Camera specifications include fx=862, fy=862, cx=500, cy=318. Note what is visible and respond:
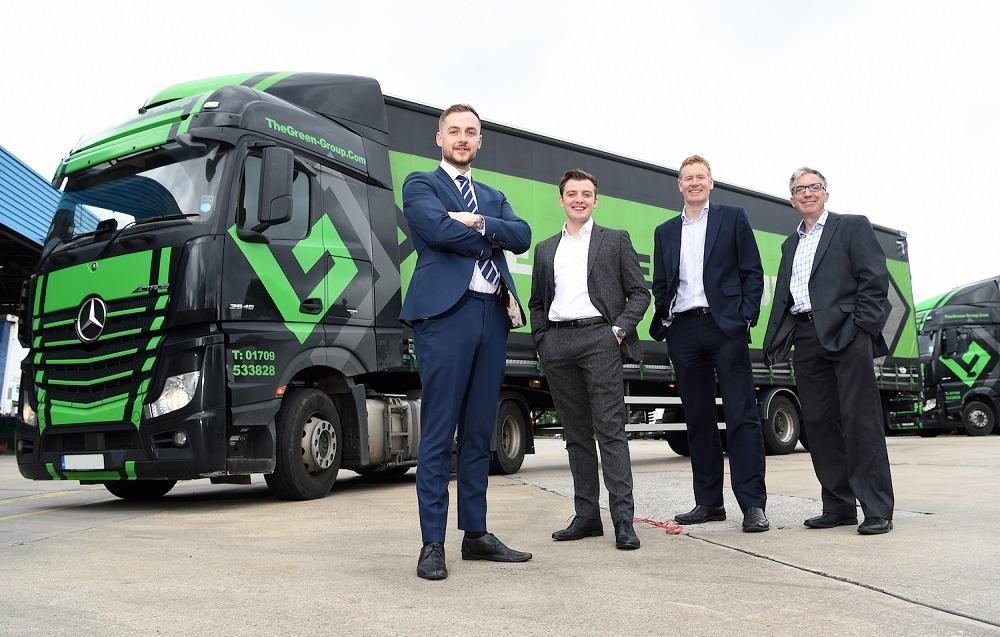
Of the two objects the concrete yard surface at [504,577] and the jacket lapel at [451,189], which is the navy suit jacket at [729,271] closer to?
the concrete yard surface at [504,577]

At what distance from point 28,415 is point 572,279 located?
4.47m

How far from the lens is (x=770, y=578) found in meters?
3.17

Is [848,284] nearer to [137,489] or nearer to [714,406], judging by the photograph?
[714,406]

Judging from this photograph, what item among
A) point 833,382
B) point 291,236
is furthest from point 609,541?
point 291,236

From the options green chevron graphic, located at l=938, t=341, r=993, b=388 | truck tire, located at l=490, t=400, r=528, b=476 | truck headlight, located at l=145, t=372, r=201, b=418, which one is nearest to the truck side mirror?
truck headlight, located at l=145, t=372, r=201, b=418

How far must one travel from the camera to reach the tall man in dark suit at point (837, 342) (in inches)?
177

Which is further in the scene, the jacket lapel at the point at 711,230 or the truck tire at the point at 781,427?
the truck tire at the point at 781,427

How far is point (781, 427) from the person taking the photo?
12.6m

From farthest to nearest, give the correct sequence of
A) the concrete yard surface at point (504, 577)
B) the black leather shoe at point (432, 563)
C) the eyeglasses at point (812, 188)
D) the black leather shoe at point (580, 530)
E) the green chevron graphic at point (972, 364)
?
1. the green chevron graphic at point (972, 364)
2. the eyeglasses at point (812, 188)
3. the black leather shoe at point (580, 530)
4. the black leather shoe at point (432, 563)
5. the concrete yard surface at point (504, 577)

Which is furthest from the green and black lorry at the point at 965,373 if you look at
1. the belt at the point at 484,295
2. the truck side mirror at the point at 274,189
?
the belt at the point at 484,295

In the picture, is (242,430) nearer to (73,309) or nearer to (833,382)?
(73,309)

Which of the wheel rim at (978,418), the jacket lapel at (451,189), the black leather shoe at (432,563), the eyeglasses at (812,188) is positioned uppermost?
the eyeglasses at (812,188)

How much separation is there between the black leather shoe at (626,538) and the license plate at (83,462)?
3.82m

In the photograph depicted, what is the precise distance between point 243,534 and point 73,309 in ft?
8.08
